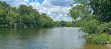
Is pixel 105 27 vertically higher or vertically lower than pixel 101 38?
higher

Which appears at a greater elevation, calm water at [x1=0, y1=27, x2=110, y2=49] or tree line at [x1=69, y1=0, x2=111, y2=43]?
tree line at [x1=69, y1=0, x2=111, y2=43]

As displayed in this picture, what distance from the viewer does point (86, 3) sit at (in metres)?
36.3

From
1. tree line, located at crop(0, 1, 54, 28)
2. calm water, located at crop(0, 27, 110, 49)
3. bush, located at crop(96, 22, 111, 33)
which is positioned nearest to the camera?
calm water, located at crop(0, 27, 110, 49)

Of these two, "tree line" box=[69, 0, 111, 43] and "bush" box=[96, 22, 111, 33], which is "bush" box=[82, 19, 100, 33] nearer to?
"tree line" box=[69, 0, 111, 43]

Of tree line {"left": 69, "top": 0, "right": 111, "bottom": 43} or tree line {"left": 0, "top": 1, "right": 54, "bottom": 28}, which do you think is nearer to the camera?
tree line {"left": 69, "top": 0, "right": 111, "bottom": 43}

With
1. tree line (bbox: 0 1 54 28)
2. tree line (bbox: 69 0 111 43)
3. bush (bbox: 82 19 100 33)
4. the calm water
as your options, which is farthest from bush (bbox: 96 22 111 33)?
tree line (bbox: 0 1 54 28)

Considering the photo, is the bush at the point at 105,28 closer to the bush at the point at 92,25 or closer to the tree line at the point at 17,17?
the bush at the point at 92,25

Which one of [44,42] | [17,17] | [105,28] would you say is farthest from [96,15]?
[17,17]

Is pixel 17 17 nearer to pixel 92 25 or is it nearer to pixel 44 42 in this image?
pixel 92 25

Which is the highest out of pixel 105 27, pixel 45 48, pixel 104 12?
pixel 104 12

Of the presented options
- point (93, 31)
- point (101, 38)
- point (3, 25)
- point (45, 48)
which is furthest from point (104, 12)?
point (3, 25)

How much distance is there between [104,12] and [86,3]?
5336 millimetres

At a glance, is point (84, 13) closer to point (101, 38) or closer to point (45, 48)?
point (101, 38)

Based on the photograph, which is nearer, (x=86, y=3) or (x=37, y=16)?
(x=86, y=3)
